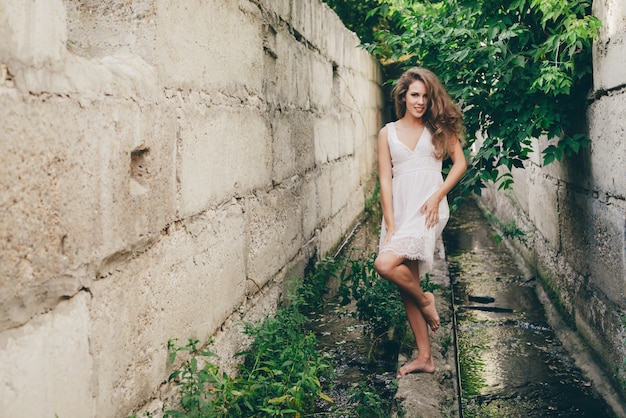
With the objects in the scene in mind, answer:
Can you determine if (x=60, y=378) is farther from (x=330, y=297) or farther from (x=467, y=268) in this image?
(x=467, y=268)

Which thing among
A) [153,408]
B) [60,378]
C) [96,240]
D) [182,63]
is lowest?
[153,408]

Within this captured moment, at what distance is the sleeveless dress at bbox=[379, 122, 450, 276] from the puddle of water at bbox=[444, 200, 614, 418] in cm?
83

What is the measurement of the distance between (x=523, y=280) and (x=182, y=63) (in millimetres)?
4714

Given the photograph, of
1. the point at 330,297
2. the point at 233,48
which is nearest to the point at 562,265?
the point at 330,297

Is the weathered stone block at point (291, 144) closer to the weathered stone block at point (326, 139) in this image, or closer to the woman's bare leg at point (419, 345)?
the weathered stone block at point (326, 139)

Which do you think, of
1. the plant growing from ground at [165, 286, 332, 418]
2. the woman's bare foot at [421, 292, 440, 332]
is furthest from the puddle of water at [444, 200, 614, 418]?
the plant growing from ground at [165, 286, 332, 418]

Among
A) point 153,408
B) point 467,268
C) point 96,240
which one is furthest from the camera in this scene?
point 467,268

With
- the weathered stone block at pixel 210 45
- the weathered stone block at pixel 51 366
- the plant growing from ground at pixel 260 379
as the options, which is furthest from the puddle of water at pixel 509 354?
the weathered stone block at pixel 51 366

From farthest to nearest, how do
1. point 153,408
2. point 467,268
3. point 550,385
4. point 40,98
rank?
1. point 467,268
2. point 550,385
3. point 153,408
4. point 40,98

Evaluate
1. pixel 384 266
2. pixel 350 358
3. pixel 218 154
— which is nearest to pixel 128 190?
pixel 218 154

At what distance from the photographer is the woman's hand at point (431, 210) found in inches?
154

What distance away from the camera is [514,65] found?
4.52m

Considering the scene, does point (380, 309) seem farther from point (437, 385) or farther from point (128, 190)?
point (128, 190)

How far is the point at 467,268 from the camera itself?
7.34m
